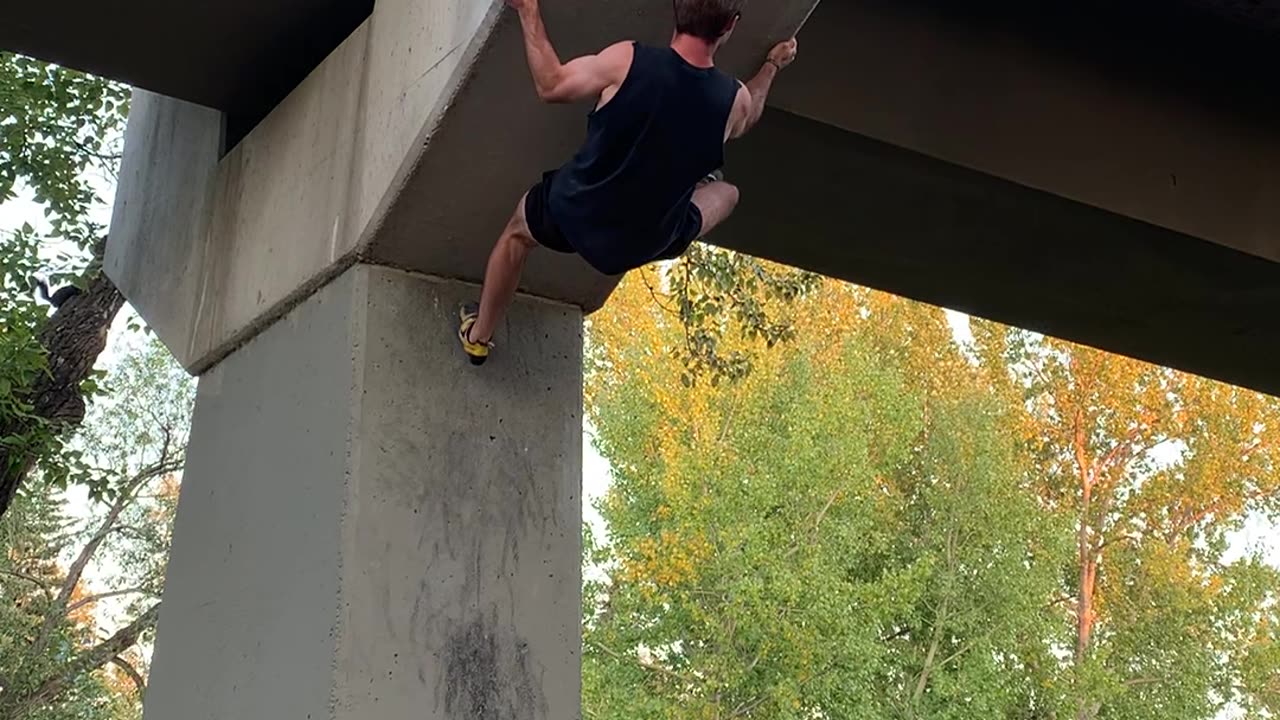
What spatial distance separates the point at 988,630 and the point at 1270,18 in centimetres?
1565

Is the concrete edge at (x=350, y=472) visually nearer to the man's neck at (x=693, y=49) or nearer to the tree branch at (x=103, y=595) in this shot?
the man's neck at (x=693, y=49)

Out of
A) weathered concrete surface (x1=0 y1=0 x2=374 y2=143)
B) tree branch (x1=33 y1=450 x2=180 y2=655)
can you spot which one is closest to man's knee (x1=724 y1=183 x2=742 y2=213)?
weathered concrete surface (x1=0 y1=0 x2=374 y2=143)

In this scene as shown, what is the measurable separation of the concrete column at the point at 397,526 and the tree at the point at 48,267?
378 cm

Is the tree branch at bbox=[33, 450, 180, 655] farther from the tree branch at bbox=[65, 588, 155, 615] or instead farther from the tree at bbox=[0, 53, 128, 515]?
the tree at bbox=[0, 53, 128, 515]

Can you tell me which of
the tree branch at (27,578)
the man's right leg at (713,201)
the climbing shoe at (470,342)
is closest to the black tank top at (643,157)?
the man's right leg at (713,201)

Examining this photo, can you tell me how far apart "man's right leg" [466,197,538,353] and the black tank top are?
0.96 feet

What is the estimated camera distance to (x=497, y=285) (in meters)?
3.57

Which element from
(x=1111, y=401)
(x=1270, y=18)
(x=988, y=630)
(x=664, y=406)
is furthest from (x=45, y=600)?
(x=1111, y=401)

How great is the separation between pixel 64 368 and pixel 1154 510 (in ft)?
67.4

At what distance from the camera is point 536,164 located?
3598 millimetres

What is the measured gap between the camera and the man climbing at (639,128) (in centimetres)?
288

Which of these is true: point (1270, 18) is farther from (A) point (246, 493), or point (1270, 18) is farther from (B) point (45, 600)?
(B) point (45, 600)

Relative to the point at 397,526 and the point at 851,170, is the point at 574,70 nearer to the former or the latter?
the point at 397,526

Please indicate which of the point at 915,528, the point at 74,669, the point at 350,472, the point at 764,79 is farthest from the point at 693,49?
the point at 915,528
